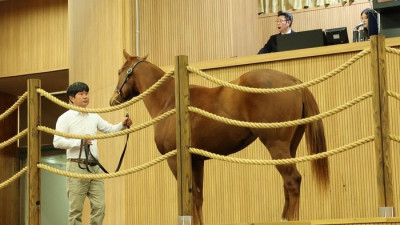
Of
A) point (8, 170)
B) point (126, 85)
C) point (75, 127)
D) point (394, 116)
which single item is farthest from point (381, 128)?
point (8, 170)

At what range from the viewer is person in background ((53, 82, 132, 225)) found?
6.16 m

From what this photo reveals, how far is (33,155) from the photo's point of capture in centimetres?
548

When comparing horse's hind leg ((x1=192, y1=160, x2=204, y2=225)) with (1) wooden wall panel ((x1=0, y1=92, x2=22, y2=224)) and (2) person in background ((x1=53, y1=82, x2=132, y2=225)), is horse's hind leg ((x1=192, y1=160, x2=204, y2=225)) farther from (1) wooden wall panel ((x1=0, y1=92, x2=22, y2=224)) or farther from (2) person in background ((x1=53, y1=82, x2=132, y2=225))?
(1) wooden wall panel ((x1=0, y1=92, x2=22, y2=224))

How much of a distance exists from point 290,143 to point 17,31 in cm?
631

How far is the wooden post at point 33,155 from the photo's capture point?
17.7 ft

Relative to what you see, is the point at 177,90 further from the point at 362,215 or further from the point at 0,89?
the point at 0,89

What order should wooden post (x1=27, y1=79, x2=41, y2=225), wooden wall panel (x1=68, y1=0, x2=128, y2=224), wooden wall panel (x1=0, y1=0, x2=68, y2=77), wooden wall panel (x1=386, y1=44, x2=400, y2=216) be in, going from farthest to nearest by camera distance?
wooden wall panel (x1=0, y1=0, x2=68, y2=77), wooden wall panel (x1=68, y1=0, x2=128, y2=224), wooden wall panel (x1=386, y1=44, x2=400, y2=216), wooden post (x1=27, y1=79, x2=41, y2=225)

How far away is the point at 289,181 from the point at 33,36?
6.37 meters

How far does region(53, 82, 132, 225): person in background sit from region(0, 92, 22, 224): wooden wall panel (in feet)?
17.6

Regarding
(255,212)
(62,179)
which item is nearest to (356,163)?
(255,212)

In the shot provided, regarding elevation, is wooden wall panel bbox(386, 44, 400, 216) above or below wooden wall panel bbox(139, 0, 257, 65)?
below

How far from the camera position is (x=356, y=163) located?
694 centimetres

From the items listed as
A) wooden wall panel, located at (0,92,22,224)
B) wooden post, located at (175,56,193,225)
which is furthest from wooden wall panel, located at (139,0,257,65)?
wooden wall panel, located at (0,92,22,224)

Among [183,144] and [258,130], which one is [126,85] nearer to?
[258,130]
